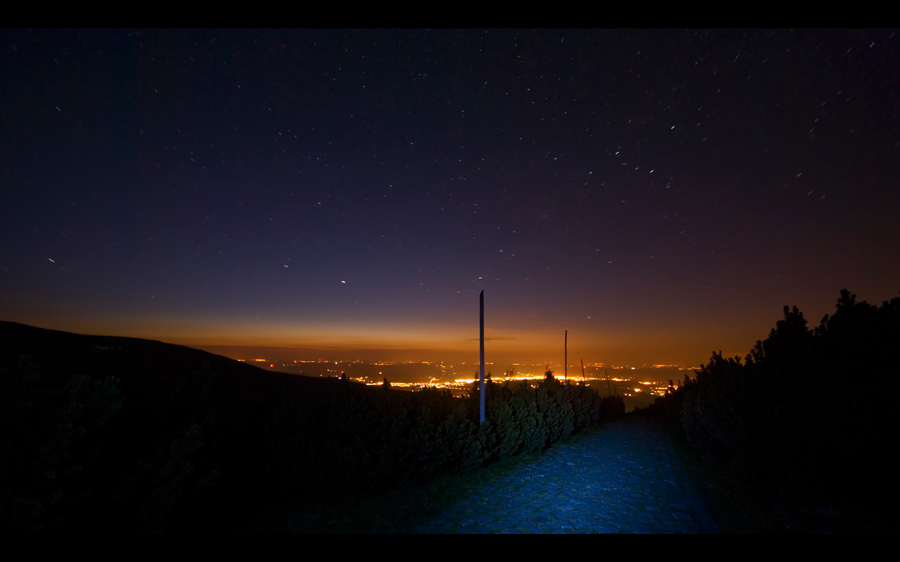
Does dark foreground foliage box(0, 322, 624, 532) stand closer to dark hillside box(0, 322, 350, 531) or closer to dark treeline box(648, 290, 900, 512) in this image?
dark hillside box(0, 322, 350, 531)

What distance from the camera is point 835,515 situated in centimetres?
468

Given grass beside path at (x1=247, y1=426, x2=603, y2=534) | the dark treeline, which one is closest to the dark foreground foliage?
grass beside path at (x1=247, y1=426, x2=603, y2=534)

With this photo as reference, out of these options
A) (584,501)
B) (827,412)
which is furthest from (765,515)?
(584,501)

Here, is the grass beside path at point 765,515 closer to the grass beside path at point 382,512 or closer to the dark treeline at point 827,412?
the dark treeline at point 827,412

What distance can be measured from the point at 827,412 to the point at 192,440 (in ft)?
25.4

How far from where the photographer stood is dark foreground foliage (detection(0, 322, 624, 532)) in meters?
2.90

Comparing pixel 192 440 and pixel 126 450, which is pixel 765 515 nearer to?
pixel 192 440

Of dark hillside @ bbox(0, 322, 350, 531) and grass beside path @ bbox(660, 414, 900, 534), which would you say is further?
grass beside path @ bbox(660, 414, 900, 534)

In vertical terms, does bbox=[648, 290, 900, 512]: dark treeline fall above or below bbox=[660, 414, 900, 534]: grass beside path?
above

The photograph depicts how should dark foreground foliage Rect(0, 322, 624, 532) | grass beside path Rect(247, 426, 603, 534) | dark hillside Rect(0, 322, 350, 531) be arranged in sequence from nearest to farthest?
1. dark hillside Rect(0, 322, 350, 531)
2. dark foreground foliage Rect(0, 322, 624, 532)
3. grass beside path Rect(247, 426, 603, 534)

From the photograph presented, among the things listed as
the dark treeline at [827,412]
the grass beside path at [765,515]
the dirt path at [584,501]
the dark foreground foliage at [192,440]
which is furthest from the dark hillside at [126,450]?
the dark treeline at [827,412]

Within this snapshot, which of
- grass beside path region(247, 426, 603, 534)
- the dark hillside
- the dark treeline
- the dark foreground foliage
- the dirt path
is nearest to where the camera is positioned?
the dark hillside

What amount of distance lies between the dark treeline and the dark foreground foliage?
4.90 m

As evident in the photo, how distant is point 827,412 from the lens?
4750 millimetres
